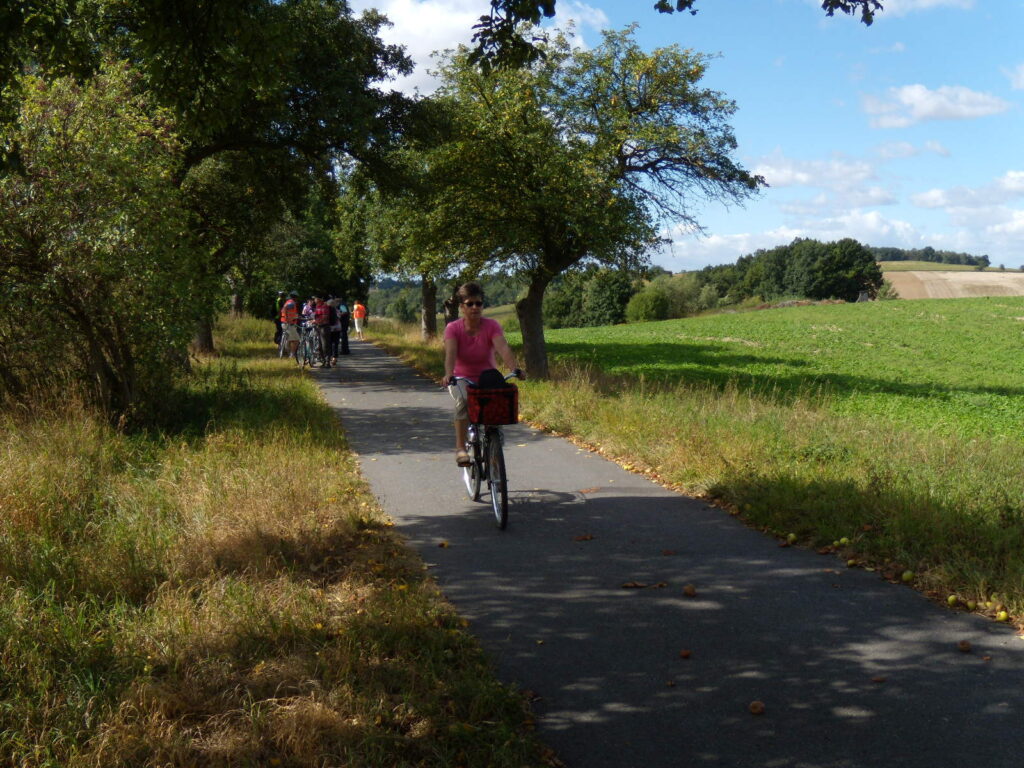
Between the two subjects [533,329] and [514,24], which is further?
[533,329]

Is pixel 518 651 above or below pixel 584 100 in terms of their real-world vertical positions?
below

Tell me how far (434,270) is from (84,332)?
966cm

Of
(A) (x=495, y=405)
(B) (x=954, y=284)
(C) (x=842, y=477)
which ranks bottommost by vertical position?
(C) (x=842, y=477)

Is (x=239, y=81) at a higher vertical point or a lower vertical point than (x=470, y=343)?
higher

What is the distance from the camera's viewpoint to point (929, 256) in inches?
7416

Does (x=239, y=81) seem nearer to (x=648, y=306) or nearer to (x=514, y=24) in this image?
(x=514, y=24)

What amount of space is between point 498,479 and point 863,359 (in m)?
27.1

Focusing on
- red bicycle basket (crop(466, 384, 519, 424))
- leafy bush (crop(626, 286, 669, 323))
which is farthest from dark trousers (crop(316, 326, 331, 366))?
leafy bush (crop(626, 286, 669, 323))

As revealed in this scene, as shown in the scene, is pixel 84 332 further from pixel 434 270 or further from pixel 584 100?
pixel 584 100

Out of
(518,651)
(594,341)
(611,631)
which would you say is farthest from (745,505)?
(594,341)

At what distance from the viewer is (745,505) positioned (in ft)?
24.5

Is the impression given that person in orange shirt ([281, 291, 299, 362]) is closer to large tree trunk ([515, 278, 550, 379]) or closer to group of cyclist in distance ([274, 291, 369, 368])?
group of cyclist in distance ([274, 291, 369, 368])

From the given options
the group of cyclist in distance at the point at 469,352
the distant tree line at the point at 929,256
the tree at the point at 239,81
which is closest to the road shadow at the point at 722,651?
the group of cyclist in distance at the point at 469,352

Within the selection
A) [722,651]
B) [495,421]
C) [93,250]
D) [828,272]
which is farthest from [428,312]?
[828,272]
